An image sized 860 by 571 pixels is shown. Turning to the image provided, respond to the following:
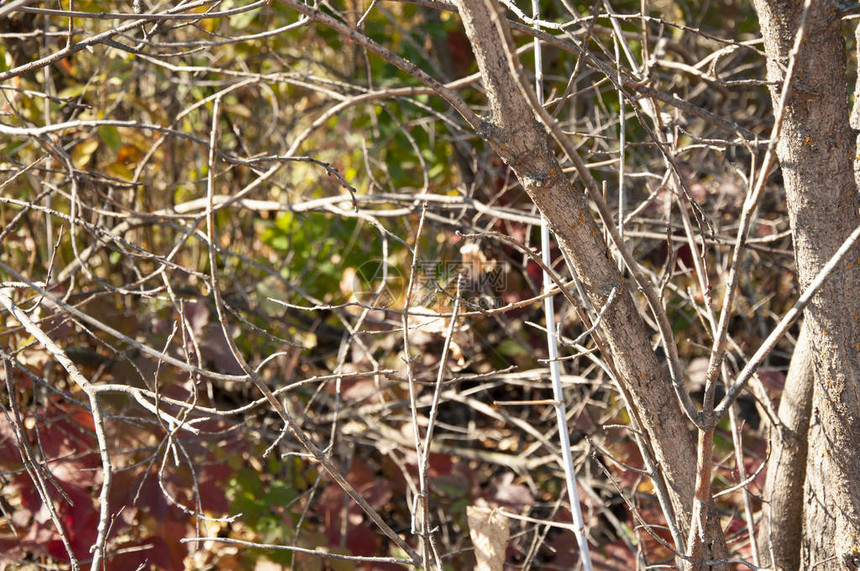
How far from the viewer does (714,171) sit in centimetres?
215

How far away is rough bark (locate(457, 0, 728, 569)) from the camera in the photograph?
983 millimetres

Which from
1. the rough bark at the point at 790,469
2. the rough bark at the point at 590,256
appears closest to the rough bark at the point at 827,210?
the rough bark at the point at 790,469

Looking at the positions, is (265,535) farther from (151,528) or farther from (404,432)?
(404,432)

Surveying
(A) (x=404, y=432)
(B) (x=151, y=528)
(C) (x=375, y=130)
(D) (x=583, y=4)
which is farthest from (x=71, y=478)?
(D) (x=583, y=4)

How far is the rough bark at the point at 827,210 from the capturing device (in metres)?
1.04

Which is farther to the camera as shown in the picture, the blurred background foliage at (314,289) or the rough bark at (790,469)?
the blurred background foliage at (314,289)

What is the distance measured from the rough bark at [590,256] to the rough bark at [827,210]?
0.74 feet

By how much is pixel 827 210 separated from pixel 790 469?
500 millimetres

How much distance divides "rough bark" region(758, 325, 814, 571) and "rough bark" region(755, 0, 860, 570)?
105 mm
